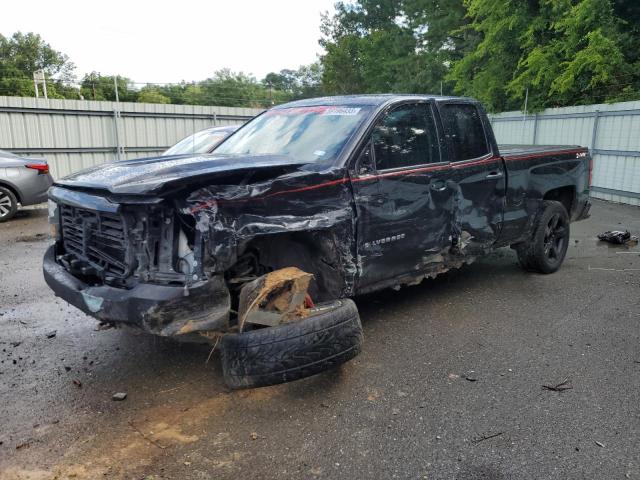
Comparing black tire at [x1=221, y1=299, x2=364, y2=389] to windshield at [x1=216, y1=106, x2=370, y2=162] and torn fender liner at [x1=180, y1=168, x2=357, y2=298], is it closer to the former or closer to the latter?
torn fender liner at [x1=180, y1=168, x2=357, y2=298]

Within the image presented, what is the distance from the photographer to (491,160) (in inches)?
201

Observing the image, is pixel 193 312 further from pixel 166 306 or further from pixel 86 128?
pixel 86 128

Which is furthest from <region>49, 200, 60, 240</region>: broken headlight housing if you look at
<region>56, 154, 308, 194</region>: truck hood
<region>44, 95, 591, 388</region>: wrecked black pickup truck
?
<region>56, 154, 308, 194</region>: truck hood

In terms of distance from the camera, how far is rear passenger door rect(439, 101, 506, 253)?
4.75 metres

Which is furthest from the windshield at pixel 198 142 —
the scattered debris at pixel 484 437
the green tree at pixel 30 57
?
the green tree at pixel 30 57

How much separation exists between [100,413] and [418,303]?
10.2 feet

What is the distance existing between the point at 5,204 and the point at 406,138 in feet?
28.4

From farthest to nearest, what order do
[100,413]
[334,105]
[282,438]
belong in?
[334,105] → [100,413] → [282,438]

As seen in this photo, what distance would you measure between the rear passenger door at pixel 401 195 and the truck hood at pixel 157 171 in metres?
0.60

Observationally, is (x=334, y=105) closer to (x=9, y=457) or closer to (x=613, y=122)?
(x=9, y=457)

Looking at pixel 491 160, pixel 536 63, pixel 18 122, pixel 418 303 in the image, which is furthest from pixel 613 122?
pixel 18 122

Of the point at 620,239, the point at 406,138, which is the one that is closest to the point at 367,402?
the point at 406,138

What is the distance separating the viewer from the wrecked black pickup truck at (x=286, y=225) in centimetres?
300

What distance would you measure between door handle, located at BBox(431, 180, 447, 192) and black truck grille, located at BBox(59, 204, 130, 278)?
2.56 metres
